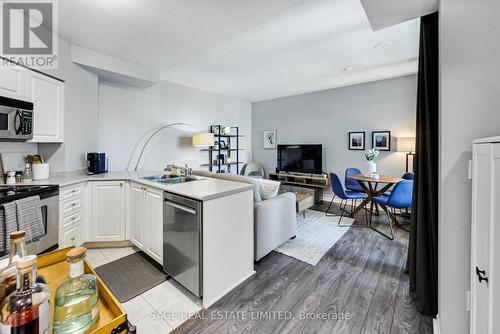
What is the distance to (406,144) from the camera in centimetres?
392

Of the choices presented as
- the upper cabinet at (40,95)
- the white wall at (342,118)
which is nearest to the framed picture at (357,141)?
the white wall at (342,118)

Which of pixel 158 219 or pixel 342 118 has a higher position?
pixel 342 118

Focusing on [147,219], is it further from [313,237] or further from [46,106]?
[313,237]

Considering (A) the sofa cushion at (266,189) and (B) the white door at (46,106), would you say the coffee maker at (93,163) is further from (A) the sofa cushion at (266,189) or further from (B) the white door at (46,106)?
(A) the sofa cushion at (266,189)

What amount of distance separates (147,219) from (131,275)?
587 millimetres

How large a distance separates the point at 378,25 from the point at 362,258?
2.51 meters

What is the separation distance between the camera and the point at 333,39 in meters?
2.80

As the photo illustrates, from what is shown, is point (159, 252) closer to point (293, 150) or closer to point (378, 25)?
point (378, 25)

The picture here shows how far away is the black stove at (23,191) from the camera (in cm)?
182

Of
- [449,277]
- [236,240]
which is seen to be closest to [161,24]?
[236,240]

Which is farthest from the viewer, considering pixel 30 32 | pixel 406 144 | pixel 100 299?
pixel 406 144

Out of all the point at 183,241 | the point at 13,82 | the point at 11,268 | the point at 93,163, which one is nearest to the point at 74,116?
the point at 93,163

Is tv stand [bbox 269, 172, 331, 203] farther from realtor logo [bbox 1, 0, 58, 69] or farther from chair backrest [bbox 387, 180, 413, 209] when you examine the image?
realtor logo [bbox 1, 0, 58, 69]

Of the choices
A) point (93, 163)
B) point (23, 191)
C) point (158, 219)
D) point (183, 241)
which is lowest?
point (183, 241)
